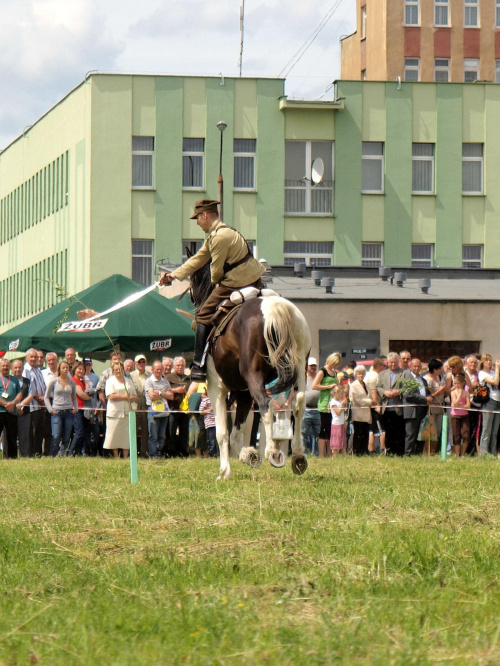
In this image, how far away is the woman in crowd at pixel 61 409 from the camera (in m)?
22.6

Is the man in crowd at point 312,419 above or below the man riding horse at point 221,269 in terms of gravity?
below

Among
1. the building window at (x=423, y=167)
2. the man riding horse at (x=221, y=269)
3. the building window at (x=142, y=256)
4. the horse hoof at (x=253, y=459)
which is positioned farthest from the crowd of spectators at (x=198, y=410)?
the building window at (x=423, y=167)

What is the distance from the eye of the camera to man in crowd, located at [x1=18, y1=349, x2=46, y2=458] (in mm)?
22125

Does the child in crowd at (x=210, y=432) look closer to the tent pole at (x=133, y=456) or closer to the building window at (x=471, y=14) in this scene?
the tent pole at (x=133, y=456)

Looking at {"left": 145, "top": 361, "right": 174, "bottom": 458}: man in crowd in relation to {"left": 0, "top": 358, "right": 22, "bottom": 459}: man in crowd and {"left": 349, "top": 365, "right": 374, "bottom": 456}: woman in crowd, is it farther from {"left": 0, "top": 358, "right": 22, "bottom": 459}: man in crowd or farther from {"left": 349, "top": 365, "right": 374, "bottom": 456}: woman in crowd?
{"left": 349, "top": 365, "right": 374, "bottom": 456}: woman in crowd

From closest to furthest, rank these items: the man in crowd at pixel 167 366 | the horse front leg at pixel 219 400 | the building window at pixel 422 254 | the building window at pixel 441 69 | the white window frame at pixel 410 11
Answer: the horse front leg at pixel 219 400
the man in crowd at pixel 167 366
the building window at pixel 422 254
the white window frame at pixel 410 11
the building window at pixel 441 69

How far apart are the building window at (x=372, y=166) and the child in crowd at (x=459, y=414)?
3264cm

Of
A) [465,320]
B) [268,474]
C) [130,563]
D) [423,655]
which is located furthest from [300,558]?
[465,320]

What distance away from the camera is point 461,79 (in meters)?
71.4

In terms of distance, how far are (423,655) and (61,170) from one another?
54.2m

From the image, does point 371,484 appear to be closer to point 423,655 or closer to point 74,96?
point 423,655

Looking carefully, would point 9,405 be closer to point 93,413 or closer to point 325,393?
point 93,413

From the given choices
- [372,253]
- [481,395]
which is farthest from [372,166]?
[481,395]

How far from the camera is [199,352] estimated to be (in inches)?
549
